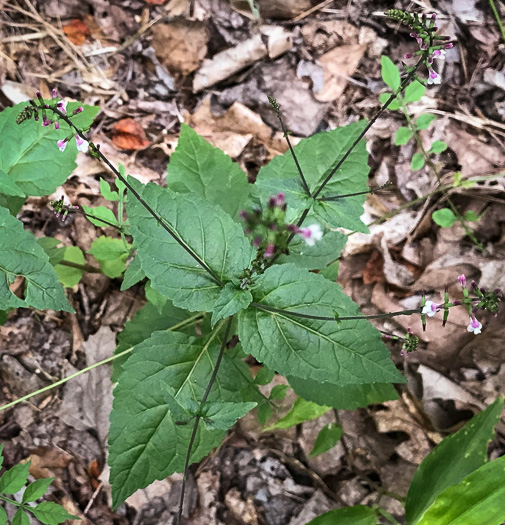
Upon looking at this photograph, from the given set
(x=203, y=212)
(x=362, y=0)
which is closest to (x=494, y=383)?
(x=203, y=212)

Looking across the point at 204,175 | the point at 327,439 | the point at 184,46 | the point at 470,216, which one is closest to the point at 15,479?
the point at 327,439

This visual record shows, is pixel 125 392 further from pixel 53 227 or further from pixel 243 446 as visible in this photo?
pixel 53 227

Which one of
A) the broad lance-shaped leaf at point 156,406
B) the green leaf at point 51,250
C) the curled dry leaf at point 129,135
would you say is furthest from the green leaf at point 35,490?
the curled dry leaf at point 129,135

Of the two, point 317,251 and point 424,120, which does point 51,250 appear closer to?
point 317,251

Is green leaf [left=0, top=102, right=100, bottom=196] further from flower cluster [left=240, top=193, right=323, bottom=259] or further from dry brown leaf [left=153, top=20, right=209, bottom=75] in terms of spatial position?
dry brown leaf [left=153, top=20, right=209, bottom=75]

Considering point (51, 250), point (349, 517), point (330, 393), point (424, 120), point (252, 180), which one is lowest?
point (349, 517)
